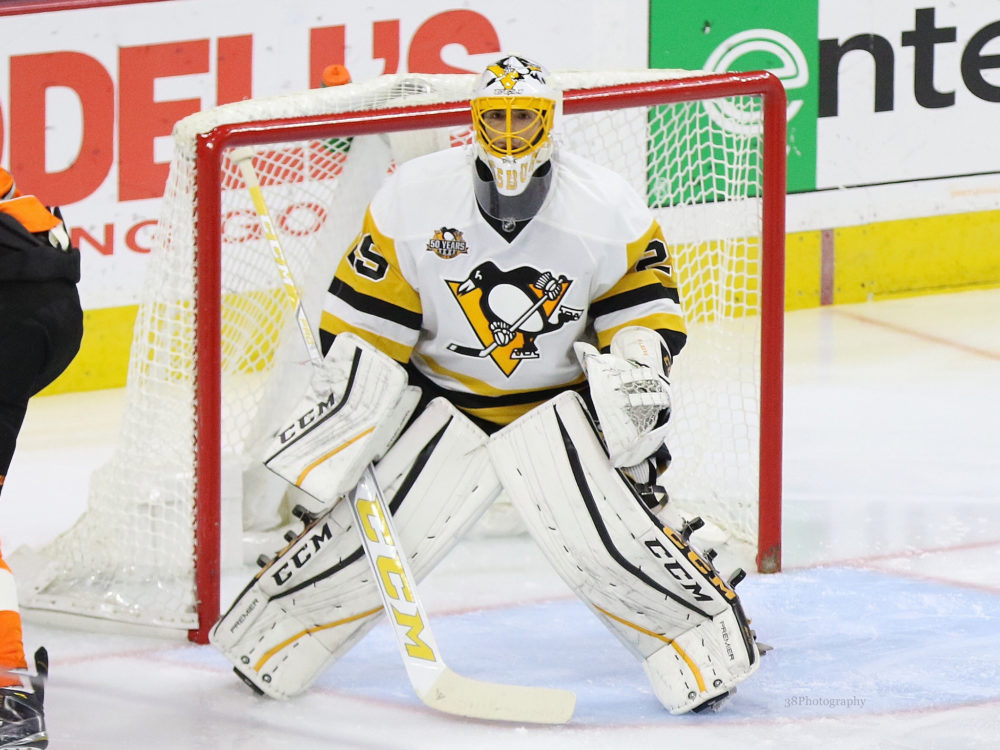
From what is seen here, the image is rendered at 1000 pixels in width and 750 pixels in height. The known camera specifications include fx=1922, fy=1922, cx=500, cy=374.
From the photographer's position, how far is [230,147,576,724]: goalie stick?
10.4 feet

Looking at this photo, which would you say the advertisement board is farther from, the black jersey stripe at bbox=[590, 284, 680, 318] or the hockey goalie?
the black jersey stripe at bbox=[590, 284, 680, 318]


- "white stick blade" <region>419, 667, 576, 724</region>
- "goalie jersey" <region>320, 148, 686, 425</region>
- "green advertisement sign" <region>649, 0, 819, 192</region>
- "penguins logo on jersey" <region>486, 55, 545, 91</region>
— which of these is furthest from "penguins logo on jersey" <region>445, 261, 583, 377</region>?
"green advertisement sign" <region>649, 0, 819, 192</region>

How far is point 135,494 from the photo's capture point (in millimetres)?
3848

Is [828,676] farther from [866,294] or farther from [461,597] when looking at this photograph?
[866,294]

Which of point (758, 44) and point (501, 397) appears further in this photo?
point (758, 44)

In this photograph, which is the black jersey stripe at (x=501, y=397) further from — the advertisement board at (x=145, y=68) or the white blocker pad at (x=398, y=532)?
the advertisement board at (x=145, y=68)

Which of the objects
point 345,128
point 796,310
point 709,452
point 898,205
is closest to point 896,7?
point 898,205

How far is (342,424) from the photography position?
3.19m

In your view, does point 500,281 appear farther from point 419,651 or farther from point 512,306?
point 419,651

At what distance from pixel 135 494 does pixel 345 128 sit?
86cm

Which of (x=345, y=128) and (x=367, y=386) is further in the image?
(x=345, y=128)

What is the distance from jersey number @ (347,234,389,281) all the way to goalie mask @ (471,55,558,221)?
207 millimetres

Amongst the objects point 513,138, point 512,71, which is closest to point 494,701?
point 513,138

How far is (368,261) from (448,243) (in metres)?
0.15
